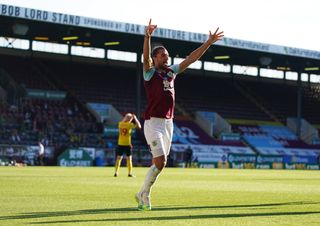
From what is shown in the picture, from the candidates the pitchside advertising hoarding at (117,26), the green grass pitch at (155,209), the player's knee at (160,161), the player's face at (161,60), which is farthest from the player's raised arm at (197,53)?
the pitchside advertising hoarding at (117,26)

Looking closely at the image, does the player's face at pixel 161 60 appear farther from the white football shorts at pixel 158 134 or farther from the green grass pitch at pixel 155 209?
the green grass pitch at pixel 155 209

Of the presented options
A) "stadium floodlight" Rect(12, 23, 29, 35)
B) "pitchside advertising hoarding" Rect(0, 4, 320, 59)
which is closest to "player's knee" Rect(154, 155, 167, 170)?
"pitchside advertising hoarding" Rect(0, 4, 320, 59)

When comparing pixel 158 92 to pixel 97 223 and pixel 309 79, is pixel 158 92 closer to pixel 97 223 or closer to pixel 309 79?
pixel 97 223

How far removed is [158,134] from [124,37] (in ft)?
143

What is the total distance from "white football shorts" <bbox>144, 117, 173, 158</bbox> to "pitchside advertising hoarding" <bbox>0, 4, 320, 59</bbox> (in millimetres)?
35960

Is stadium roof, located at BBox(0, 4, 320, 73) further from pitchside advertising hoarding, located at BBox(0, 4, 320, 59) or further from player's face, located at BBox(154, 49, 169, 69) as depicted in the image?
player's face, located at BBox(154, 49, 169, 69)

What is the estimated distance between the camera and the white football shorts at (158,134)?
1041 cm

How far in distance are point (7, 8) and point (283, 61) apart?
93.4 feet

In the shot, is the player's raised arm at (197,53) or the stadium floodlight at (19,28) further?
the stadium floodlight at (19,28)

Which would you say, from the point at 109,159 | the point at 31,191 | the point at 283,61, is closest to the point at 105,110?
the point at 109,159

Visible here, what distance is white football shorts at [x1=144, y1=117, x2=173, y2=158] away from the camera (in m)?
10.4

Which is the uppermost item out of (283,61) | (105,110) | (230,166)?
(283,61)

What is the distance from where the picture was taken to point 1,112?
1933 inches

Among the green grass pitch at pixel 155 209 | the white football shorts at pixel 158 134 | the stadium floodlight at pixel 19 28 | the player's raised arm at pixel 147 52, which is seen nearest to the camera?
the green grass pitch at pixel 155 209
